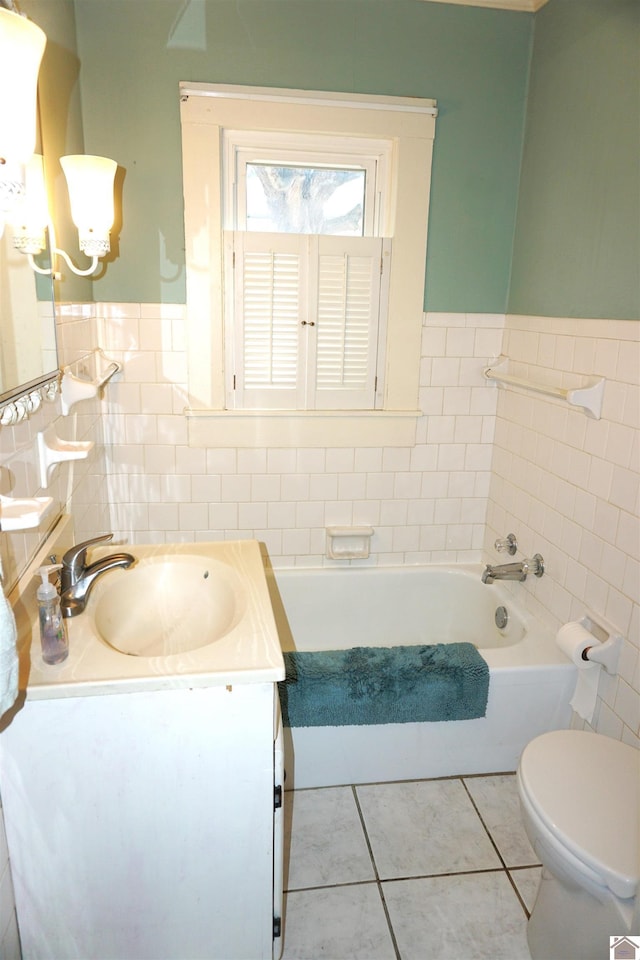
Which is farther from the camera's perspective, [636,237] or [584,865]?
[636,237]

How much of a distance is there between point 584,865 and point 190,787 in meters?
0.86

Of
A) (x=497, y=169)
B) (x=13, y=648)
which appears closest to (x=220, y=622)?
(x=13, y=648)

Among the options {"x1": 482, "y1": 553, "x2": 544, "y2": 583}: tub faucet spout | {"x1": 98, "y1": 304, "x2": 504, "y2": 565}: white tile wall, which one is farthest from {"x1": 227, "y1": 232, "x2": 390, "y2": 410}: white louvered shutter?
{"x1": 482, "y1": 553, "x2": 544, "y2": 583}: tub faucet spout

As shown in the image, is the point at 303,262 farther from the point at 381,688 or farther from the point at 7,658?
the point at 7,658

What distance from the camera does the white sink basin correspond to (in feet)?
5.34

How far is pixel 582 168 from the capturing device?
208 cm

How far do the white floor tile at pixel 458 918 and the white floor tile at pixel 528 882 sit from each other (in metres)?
0.03

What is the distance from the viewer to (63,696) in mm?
1234

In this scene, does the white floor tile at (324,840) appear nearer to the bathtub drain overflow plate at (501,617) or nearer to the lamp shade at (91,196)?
the bathtub drain overflow plate at (501,617)

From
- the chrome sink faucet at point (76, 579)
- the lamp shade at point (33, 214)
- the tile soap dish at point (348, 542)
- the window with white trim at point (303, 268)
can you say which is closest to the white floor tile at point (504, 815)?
the tile soap dish at point (348, 542)

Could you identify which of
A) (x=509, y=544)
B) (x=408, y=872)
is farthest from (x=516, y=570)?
(x=408, y=872)

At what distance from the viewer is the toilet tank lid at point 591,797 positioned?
132 centimetres

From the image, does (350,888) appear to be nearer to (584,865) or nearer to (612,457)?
(584,865)

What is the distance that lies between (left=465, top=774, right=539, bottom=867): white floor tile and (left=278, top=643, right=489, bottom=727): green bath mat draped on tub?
0.91 feet
